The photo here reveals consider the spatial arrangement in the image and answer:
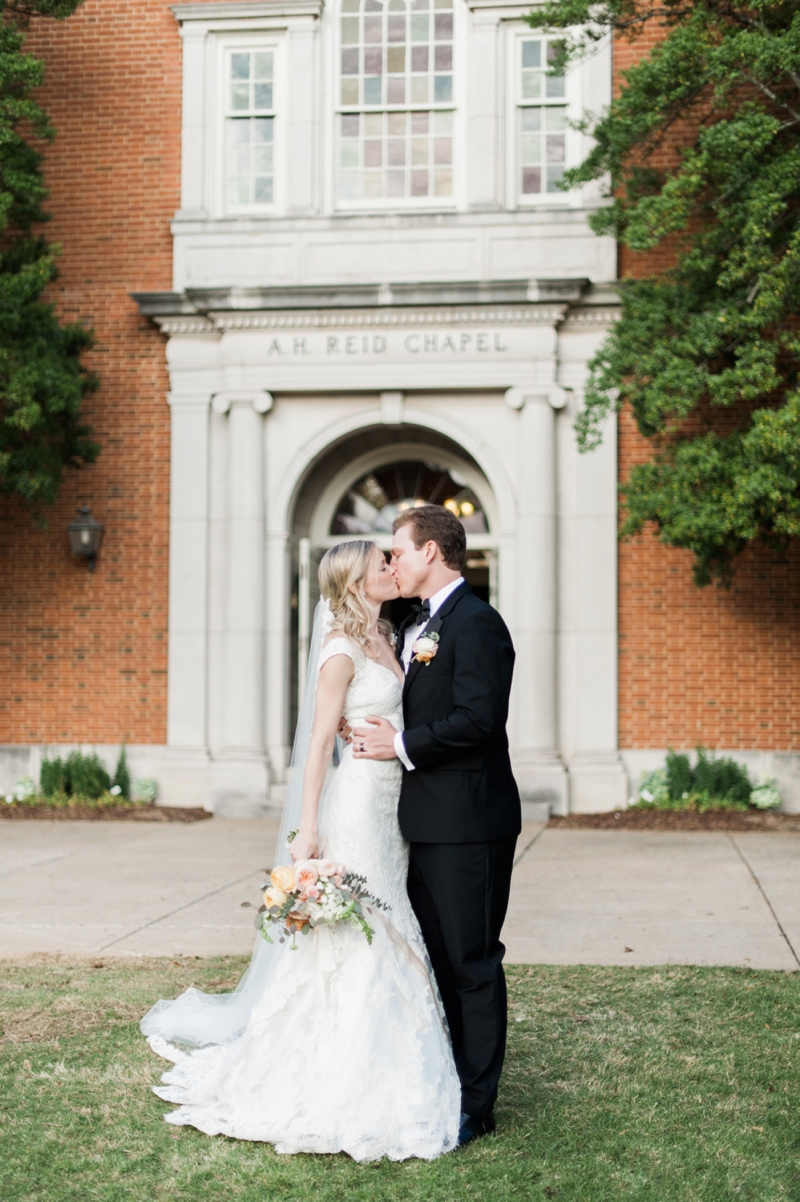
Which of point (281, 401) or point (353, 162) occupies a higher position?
point (353, 162)

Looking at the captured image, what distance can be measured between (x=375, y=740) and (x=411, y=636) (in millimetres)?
508

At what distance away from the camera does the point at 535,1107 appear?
4.63 meters

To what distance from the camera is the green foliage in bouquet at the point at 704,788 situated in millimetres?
12711

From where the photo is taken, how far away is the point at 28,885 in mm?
8938

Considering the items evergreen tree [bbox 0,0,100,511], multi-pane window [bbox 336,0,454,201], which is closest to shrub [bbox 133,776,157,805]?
evergreen tree [bbox 0,0,100,511]

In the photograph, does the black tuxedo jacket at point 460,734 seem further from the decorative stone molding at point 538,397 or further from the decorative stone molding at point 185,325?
the decorative stone molding at point 185,325

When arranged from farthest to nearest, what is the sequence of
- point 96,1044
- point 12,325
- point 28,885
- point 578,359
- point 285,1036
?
point 578,359
point 12,325
point 28,885
point 96,1044
point 285,1036

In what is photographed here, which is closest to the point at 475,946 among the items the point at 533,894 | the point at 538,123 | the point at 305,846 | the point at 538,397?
the point at 305,846

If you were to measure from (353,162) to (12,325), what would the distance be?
4.31 m

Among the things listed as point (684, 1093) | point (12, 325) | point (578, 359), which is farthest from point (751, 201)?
point (684, 1093)

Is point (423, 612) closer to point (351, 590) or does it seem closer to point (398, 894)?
point (351, 590)

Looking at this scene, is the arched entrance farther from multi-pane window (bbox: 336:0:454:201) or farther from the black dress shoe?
the black dress shoe

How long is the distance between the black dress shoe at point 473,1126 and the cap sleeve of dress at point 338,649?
165cm

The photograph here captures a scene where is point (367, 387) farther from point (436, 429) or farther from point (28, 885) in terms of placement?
point (28, 885)
